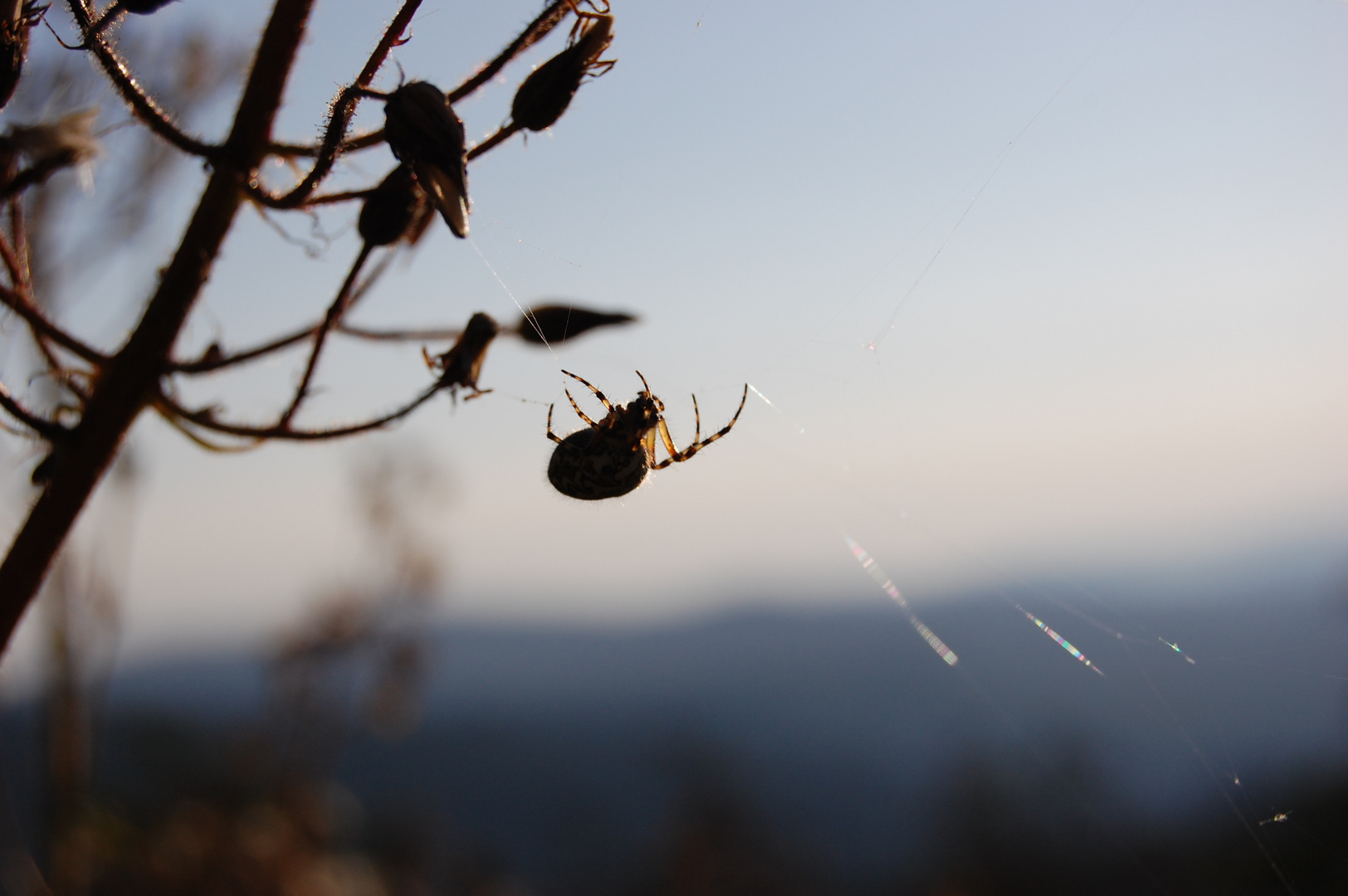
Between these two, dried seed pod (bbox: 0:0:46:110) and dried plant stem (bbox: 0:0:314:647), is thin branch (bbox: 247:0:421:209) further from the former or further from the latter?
dried seed pod (bbox: 0:0:46:110)

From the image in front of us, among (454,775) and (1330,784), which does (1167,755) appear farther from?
(454,775)

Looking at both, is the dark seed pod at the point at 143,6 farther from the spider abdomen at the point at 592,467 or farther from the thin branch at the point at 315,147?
the spider abdomen at the point at 592,467

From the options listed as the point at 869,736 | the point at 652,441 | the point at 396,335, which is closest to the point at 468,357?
the point at 396,335

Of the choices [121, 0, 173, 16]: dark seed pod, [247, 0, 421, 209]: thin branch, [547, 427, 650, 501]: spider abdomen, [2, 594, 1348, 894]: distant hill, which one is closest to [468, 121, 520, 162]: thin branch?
[247, 0, 421, 209]: thin branch

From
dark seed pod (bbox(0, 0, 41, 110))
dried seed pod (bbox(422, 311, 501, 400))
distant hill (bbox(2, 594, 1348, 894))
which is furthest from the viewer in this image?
distant hill (bbox(2, 594, 1348, 894))

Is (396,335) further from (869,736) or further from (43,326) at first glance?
(869,736)

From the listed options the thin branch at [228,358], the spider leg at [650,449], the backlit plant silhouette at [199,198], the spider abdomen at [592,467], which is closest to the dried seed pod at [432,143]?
the backlit plant silhouette at [199,198]
